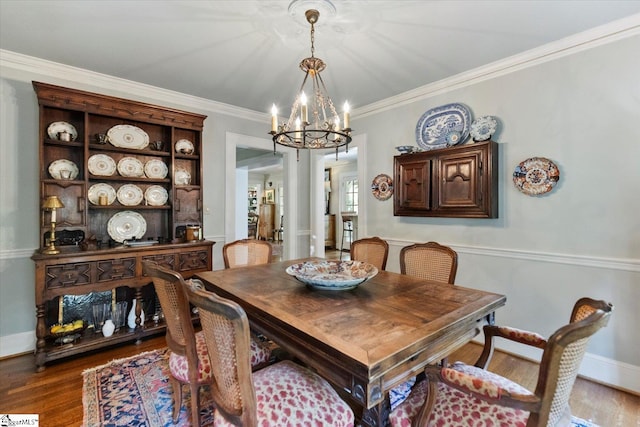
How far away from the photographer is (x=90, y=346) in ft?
8.20

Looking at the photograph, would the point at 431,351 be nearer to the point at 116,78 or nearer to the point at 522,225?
the point at 522,225

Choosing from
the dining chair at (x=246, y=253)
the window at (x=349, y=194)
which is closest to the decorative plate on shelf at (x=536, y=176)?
the dining chair at (x=246, y=253)

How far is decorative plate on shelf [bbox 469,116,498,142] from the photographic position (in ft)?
8.79

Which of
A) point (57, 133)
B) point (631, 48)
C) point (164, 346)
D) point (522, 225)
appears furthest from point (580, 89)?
point (57, 133)

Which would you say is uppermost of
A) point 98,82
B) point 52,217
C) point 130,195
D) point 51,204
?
point 98,82

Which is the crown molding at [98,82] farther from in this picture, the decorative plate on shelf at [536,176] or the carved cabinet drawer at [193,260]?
the decorative plate on shelf at [536,176]

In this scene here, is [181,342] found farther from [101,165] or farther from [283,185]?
[283,185]

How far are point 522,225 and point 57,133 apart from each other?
14.0 feet

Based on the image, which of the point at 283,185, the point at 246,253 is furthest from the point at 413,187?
the point at 283,185

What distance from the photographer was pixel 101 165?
2.89 metres

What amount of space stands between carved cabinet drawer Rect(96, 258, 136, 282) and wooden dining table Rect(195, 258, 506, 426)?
1.24m

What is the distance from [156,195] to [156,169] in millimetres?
285

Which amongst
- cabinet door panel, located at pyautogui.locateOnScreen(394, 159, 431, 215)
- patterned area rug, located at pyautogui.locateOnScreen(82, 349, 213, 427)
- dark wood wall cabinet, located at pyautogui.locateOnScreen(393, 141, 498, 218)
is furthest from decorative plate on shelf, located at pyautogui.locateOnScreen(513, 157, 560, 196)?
patterned area rug, located at pyautogui.locateOnScreen(82, 349, 213, 427)

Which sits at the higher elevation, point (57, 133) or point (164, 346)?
point (57, 133)
